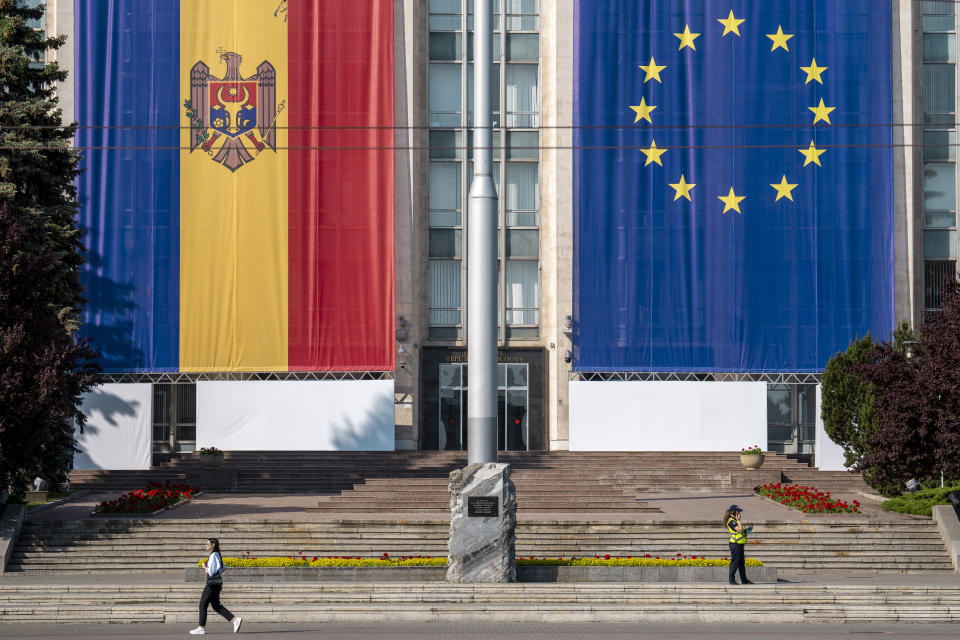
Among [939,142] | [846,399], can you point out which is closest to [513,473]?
[846,399]

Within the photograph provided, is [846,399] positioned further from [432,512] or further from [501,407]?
Result: [432,512]

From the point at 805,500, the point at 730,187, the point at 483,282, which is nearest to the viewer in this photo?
the point at 483,282

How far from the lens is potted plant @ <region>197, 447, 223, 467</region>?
131 ft

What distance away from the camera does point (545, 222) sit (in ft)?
154

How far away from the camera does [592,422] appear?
4369 cm

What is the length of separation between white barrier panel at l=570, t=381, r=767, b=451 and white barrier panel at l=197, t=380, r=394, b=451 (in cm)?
705

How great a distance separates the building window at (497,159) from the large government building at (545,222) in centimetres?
84

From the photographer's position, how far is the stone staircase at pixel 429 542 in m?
29.1

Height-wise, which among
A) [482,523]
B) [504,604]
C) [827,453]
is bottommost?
[504,604]

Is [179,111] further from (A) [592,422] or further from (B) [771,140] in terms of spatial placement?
(B) [771,140]

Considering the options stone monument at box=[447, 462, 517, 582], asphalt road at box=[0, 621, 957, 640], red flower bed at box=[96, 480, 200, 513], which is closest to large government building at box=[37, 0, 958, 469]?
red flower bed at box=[96, 480, 200, 513]

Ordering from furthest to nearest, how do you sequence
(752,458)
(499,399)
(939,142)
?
(939,142)
(499,399)
(752,458)

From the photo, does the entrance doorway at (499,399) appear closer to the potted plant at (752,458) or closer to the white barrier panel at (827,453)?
the potted plant at (752,458)

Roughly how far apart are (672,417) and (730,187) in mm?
8790
